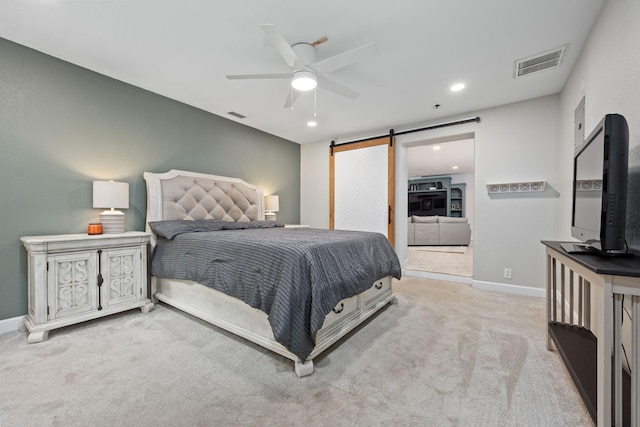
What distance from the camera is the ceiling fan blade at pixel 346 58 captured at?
1922 millimetres

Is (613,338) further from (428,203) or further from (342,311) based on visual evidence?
(428,203)

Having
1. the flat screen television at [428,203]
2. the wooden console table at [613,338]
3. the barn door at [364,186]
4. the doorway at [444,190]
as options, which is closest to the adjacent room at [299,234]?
the wooden console table at [613,338]

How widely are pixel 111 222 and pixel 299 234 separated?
1929mm

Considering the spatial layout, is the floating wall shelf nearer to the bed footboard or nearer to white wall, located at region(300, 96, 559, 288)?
white wall, located at region(300, 96, 559, 288)

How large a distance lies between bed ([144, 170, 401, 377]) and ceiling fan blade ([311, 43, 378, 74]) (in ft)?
4.70

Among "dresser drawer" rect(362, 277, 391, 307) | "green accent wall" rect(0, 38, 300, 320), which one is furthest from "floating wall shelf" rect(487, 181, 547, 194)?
"green accent wall" rect(0, 38, 300, 320)

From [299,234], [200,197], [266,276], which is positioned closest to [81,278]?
[200,197]

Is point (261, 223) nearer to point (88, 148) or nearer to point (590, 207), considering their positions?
point (88, 148)

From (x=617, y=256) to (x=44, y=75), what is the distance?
447cm

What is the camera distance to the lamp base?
2732 mm

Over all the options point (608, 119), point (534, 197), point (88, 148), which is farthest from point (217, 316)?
point (534, 197)

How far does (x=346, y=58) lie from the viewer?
2.08 metres

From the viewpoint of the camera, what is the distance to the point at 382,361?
1867 millimetres

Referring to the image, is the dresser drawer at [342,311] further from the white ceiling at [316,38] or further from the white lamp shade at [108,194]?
the white lamp shade at [108,194]
